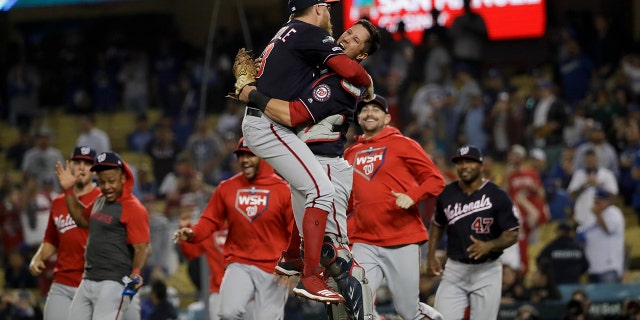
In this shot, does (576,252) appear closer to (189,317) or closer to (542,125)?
(542,125)

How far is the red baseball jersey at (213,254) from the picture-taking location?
12039 mm

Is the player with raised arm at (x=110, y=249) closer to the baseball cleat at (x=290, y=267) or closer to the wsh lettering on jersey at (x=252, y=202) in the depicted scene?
the wsh lettering on jersey at (x=252, y=202)

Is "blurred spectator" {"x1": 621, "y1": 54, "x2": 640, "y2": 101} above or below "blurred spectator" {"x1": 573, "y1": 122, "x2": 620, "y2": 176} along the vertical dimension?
above

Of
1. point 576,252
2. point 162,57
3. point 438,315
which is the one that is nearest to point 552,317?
point 576,252

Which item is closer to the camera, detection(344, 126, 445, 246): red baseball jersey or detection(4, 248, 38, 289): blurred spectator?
detection(344, 126, 445, 246): red baseball jersey

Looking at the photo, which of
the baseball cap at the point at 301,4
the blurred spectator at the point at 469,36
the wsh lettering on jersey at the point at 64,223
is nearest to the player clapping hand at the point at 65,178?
the wsh lettering on jersey at the point at 64,223

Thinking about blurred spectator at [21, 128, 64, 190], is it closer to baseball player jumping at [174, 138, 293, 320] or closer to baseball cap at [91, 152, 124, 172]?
baseball player jumping at [174, 138, 293, 320]

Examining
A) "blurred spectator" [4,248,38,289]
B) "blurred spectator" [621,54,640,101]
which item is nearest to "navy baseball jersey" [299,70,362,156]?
"blurred spectator" [4,248,38,289]

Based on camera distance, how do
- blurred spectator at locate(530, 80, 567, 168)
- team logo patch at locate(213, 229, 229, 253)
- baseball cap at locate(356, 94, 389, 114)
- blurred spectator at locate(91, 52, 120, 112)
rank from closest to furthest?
baseball cap at locate(356, 94, 389, 114)
team logo patch at locate(213, 229, 229, 253)
blurred spectator at locate(530, 80, 567, 168)
blurred spectator at locate(91, 52, 120, 112)

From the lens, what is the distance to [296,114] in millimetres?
7340

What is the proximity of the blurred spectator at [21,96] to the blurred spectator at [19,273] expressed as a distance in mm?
7281

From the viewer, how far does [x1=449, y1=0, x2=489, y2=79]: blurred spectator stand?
19.1 meters

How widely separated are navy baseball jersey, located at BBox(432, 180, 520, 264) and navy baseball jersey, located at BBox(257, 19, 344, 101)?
128 inches

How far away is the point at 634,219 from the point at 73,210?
9434 millimetres
